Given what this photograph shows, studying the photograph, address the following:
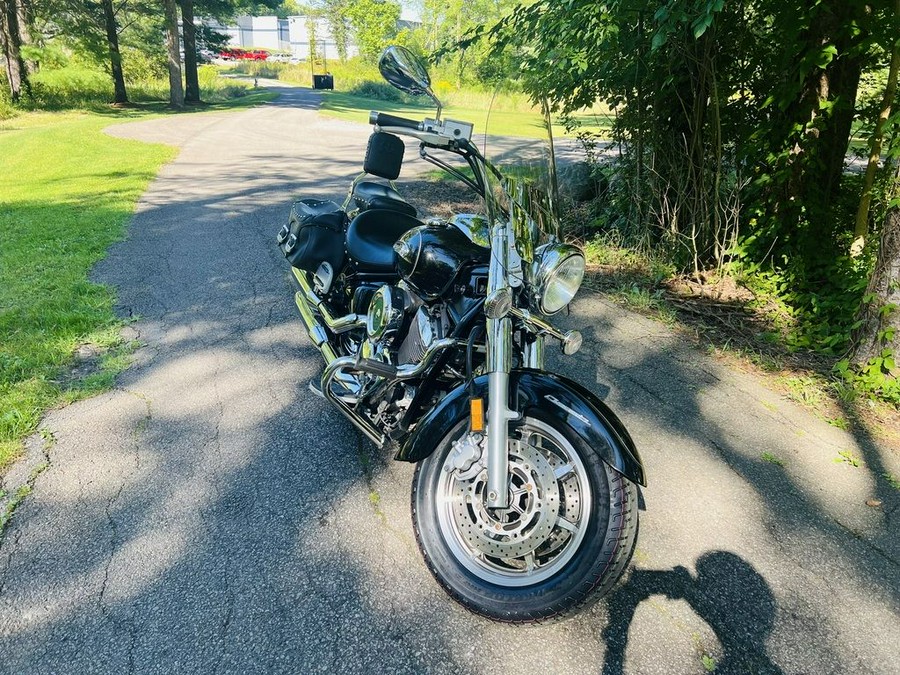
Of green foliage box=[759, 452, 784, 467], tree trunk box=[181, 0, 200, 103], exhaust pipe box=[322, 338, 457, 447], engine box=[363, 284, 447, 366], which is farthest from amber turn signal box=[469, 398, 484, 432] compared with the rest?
tree trunk box=[181, 0, 200, 103]

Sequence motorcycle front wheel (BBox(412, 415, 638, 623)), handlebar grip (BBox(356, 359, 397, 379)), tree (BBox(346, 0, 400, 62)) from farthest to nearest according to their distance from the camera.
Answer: tree (BBox(346, 0, 400, 62)), handlebar grip (BBox(356, 359, 397, 379)), motorcycle front wheel (BBox(412, 415, 638, 623))

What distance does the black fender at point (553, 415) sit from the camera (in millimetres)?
1951

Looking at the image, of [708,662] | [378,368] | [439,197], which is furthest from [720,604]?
[439,197]

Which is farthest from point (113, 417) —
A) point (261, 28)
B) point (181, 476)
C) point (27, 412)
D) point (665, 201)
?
point (261, 28)

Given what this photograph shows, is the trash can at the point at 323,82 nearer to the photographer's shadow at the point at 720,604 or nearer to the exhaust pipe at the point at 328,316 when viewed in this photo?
the exhaust pipe at the point at 328,316

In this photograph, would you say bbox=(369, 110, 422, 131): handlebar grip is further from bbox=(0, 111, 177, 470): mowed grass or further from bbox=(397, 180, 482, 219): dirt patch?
bbox=(397, 180, 482, 219): dirt patch

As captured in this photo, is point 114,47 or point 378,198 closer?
point 378,198

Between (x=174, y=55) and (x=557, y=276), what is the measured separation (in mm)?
28442

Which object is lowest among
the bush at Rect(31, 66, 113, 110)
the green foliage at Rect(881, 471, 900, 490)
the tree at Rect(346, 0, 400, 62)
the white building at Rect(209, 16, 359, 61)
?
the green foliage at Rect(881, 471, 900, 490)

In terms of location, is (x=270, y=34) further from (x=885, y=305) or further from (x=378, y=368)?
(x=378, y=368)

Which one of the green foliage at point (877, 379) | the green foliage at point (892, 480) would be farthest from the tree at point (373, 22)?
the green foliage at point (892, 480)

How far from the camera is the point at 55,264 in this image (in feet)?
18.6

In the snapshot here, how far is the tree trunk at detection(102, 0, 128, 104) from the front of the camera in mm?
24516

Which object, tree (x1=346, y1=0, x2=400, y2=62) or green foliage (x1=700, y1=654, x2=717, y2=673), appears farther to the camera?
tree (x1=346, y1=0, x2=400, y2=62)
